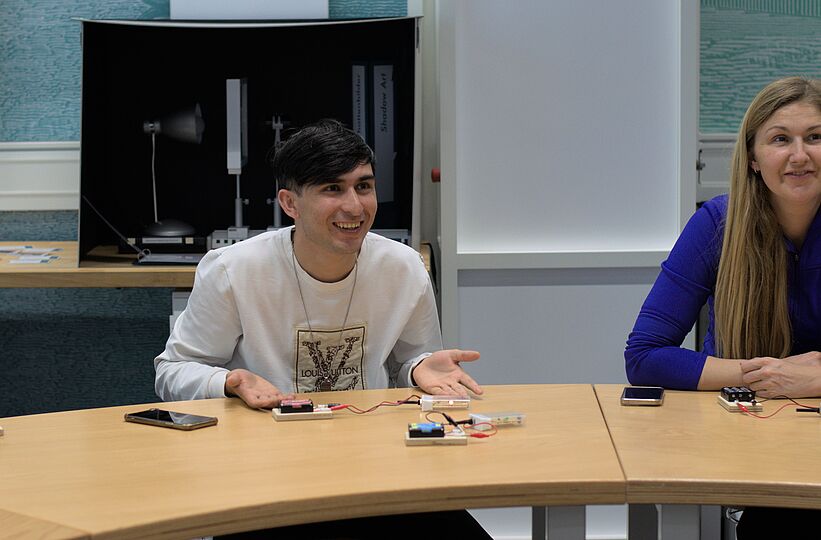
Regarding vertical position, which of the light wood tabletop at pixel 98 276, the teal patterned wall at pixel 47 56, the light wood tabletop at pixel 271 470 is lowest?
the light wood tabletop at pixel 271 470

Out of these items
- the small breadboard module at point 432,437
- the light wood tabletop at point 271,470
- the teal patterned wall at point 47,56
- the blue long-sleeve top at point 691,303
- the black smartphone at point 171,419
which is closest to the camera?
the light wood tabletop at point 271,470

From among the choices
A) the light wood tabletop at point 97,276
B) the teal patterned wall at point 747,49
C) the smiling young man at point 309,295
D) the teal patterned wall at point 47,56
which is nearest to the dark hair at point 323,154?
the smiling young man at point 309,295

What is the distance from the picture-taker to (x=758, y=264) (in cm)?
193

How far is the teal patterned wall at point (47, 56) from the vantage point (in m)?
3.54

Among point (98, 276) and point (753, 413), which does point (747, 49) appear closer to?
point (753, 413)

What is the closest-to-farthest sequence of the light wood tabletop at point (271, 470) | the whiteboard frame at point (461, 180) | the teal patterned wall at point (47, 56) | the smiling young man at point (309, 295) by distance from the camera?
the light wood tabletop at point (271, 470), the smiling young man at point (309, 295), the whiteboard frame at point (461, 180), the teal patterned wall at point (47, 56)

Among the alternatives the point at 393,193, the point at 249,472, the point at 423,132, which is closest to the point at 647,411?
the point at 249,472

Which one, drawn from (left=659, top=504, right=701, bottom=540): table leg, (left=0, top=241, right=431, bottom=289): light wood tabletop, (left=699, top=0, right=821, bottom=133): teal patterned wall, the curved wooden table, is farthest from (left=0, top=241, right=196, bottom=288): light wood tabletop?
(left=699, top=0, right=821, bottom=133): teal patterned wall

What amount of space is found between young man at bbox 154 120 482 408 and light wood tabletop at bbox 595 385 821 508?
502 millimetres

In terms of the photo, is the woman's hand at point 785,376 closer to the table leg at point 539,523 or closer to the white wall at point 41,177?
the table leg at point 539,523

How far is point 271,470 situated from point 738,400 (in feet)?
2.70

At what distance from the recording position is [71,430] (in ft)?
5.27

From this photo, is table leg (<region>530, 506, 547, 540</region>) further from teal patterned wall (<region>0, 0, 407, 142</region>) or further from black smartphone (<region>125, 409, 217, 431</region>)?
teal patterned wall (<region>0, 0, 407, 142</region>)

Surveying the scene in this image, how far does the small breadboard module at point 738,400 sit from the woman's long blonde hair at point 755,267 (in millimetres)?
205
